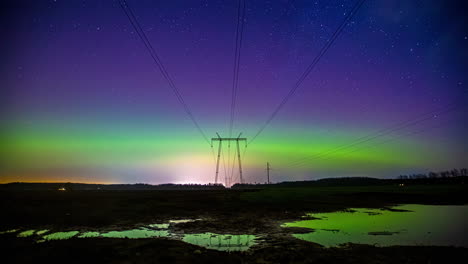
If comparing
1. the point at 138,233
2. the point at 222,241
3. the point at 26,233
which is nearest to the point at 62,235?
the point at 26,233

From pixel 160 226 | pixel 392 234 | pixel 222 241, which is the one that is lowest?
pixel 392 234

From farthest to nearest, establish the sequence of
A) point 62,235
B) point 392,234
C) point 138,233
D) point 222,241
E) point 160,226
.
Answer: point 160,226 → point 138,233 → point 392,234 → point 62,235 → point 222,241

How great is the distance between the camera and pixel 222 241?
19281 mm

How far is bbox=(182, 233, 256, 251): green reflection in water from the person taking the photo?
687 inches

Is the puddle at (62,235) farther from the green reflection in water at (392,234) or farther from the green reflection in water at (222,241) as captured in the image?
the green reflection in water at (392,234)

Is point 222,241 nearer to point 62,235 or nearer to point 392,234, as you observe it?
point 62,235

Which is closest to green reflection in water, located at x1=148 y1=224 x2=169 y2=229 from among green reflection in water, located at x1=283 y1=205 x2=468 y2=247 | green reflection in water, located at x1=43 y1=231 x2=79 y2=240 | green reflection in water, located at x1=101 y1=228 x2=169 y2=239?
green reflection in water, located at x1=101 y1=228 x2=169 y2=239

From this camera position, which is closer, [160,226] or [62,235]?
[62,235]

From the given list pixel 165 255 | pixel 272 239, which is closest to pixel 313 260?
pixel 272 239

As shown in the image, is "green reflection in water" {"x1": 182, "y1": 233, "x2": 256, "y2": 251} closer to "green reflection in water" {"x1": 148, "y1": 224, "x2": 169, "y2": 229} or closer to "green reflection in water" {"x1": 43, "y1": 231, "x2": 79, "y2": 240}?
"green reflection in water" {"x1": 148, "y1": 224, "x2": 169, "y2": 229}

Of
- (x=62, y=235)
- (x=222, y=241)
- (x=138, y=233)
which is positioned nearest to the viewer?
(x=222, y=241)

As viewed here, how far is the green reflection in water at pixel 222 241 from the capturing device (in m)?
17.4

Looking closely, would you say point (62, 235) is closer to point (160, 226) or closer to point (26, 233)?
point (26, 233)

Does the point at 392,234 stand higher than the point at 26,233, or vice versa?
the point at 26,233
